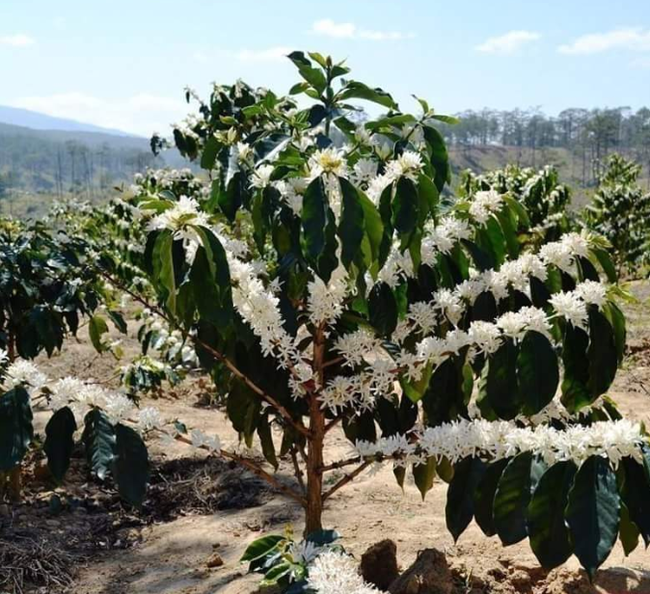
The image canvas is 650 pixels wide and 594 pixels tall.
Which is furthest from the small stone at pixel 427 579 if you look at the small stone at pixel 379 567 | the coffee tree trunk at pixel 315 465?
the coffee tree trunk at pixel 315 465

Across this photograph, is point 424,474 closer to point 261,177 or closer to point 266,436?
point 266,436

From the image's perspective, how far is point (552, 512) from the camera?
133cm

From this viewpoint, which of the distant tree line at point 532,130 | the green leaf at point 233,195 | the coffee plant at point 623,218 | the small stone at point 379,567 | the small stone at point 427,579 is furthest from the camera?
the distant tree line at point 532,130

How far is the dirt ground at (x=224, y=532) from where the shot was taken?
8.44ft

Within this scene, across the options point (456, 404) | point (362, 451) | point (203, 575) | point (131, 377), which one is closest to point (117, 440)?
point (362, 451)

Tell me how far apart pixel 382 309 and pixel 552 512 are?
2.56 ft

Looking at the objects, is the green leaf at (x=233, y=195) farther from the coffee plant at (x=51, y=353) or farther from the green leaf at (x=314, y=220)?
the coffee plant at (x=51, y=353)

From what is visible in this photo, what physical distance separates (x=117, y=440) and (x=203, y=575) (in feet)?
5.17

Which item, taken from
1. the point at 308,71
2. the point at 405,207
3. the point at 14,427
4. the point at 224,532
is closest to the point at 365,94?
the point at 308,71

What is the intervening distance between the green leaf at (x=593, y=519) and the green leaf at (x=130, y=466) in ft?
2.81

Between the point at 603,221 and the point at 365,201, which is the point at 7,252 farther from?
the point at 603,221

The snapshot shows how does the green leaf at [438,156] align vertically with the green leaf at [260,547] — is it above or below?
above

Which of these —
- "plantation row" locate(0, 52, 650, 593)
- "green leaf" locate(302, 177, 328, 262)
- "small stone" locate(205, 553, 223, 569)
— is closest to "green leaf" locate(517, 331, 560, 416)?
"plantation row" locate(0, 52, 650, 593)

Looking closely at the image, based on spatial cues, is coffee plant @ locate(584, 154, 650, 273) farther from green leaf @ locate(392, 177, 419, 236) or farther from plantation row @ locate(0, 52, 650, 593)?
green leaf @ locate(392, 177, 419, 236)
